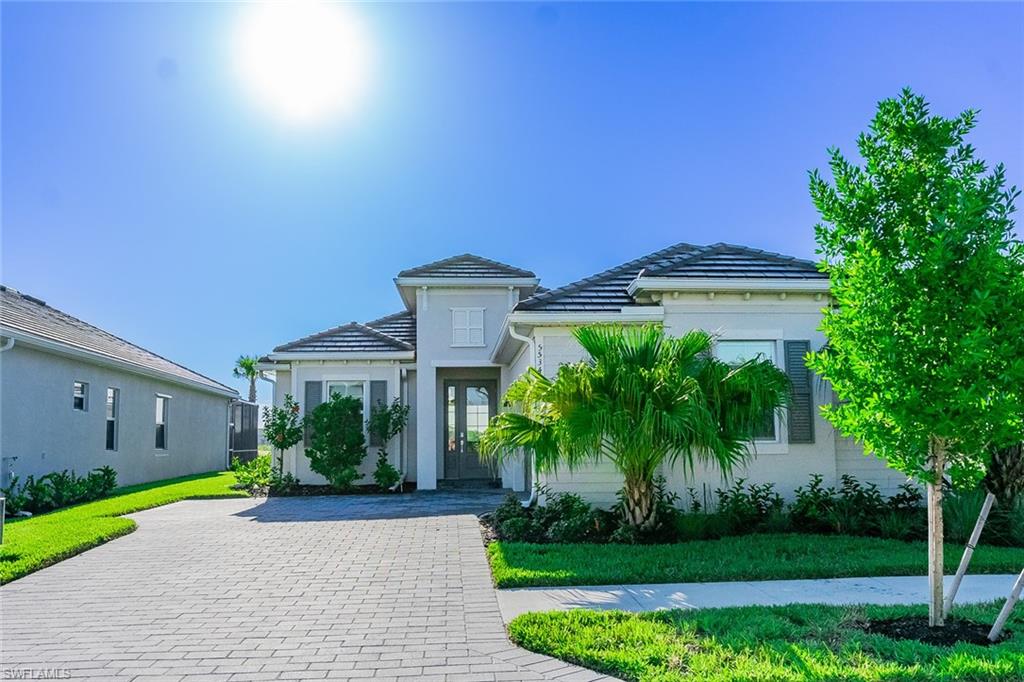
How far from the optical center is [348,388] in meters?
16.7

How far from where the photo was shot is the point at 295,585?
6.85m

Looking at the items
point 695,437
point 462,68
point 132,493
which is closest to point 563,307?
point 695,437

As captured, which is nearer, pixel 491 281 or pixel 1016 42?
pixel 1016 42

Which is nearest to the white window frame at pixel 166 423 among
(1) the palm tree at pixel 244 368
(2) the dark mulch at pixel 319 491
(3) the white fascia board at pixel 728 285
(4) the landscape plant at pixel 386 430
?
(2) the dark mulch at pixel 319 491

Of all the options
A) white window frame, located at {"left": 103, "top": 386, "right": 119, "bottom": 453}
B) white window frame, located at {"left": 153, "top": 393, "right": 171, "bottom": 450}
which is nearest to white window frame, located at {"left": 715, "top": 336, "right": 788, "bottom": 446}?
white window frame, located at {"left": 103, "top": 386, "right": 119, "bottom": 453}

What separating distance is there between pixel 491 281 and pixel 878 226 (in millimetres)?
11519

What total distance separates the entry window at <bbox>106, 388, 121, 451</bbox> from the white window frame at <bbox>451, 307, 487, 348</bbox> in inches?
348

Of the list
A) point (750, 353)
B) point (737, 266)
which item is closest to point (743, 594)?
point (750, 353)

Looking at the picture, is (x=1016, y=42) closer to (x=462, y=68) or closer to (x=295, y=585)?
(x=462, y=68)

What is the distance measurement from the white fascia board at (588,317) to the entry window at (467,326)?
18.9 feet

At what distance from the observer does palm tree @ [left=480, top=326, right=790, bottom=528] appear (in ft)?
26.8

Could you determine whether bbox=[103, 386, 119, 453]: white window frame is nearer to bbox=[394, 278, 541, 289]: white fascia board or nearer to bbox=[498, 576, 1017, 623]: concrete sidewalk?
bbox=[394, 278, 541, 289]: white fascia board

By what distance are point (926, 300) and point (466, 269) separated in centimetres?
1256

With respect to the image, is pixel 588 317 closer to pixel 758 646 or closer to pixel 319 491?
pixel 758 646
